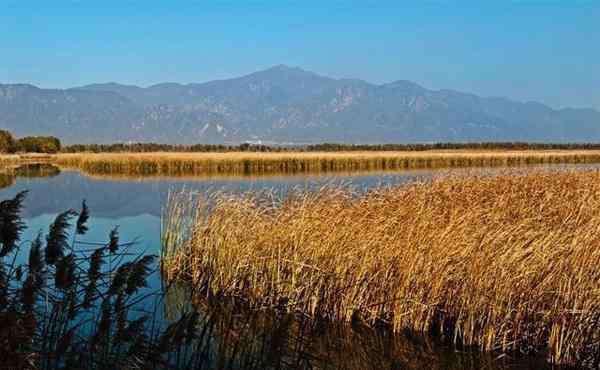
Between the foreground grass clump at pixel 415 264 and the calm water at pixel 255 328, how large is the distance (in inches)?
14.1

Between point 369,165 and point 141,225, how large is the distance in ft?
136

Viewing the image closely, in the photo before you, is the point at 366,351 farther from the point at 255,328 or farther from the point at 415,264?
the point at 255,328

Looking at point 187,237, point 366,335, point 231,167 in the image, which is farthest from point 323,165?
point 366,335

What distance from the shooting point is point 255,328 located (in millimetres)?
8477

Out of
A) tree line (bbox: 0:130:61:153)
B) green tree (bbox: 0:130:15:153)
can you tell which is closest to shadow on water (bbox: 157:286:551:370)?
green tree (bbox: 0:130:15:153)

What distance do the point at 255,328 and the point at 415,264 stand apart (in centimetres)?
295

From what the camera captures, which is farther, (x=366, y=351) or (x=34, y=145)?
(x=34, y=145)

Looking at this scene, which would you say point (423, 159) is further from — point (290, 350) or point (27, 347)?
point (27, 347)

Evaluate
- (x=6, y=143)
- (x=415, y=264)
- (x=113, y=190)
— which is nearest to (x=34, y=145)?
(x=6, y=143)

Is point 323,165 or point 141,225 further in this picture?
point 323,165

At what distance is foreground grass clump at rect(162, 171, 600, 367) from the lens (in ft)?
29.6

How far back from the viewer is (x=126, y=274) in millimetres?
4695

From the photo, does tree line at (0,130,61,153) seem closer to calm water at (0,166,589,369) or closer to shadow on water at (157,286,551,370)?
calm water at (0,166,589,369)

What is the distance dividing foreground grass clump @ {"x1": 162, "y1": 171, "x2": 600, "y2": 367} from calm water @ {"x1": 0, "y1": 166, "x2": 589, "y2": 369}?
14.1 inches
